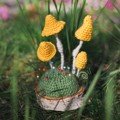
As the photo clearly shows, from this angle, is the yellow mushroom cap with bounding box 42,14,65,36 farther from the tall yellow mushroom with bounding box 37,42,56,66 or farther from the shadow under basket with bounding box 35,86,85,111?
the shadow under basket with bounding box 35,86,85,111

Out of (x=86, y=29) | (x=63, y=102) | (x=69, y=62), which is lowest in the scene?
(x=63, y=102)

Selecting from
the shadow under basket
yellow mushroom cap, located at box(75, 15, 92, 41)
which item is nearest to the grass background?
the shadow under basket

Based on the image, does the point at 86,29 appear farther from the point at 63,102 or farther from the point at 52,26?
the point at 63,102

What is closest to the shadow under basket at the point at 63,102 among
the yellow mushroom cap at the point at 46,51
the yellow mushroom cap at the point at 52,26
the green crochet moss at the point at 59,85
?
the green crochet moss at the point at 59,85

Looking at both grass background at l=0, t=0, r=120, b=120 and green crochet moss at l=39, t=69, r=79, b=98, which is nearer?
grass background at l=0, t=0, r=120, b=120

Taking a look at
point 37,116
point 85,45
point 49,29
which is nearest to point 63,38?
point 85,45

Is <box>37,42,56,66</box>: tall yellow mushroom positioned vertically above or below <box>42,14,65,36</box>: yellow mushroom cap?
below

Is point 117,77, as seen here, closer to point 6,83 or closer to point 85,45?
point 85,45

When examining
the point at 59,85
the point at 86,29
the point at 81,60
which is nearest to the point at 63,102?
the point at 59,85
